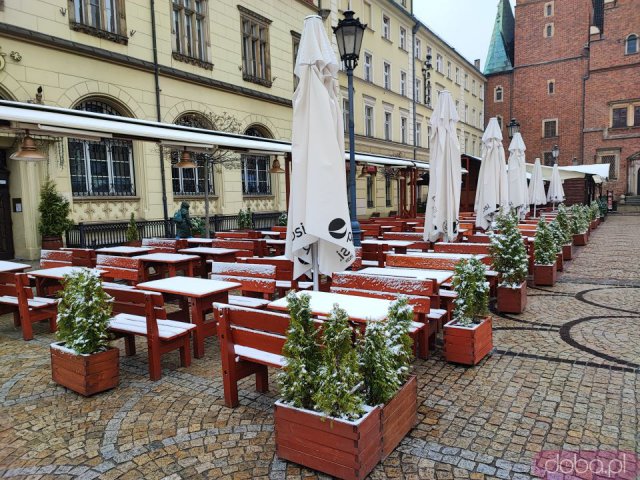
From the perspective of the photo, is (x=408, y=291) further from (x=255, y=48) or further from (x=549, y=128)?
(x=549, y=128)

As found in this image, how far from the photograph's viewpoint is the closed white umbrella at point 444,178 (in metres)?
7.86

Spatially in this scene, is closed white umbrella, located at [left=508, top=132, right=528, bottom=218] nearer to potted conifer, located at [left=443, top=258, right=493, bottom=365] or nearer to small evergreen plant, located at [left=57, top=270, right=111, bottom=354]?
potted conifer, located at [left=443, top=258, right=493, bottom=365]

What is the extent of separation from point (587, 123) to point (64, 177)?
47.0 metres

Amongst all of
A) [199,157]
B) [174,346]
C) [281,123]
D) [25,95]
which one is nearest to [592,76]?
[281,123]

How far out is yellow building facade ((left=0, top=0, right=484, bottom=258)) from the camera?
42.2 ft

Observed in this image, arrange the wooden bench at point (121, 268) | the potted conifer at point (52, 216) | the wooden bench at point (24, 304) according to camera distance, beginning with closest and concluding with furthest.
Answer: the wooden bench at point (24, 304) < the wooden bench at point (121, 268) < the potted conifer at point (52, 216)

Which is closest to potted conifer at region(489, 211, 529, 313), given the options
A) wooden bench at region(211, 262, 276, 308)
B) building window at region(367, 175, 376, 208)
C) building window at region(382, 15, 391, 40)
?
wooden bench at region(211, 262, 276, 308)

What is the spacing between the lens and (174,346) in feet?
15.6

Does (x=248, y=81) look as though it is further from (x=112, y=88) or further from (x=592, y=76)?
(x=592, y=76)

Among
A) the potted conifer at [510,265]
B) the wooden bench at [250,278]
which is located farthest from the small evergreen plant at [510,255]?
the wooden bench at [250,278]

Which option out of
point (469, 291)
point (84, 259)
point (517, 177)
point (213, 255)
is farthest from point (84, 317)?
point (517, 177)

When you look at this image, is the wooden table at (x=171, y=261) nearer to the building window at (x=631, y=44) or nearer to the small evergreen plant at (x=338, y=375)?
the small evergreen plant at (x=338, y=375)

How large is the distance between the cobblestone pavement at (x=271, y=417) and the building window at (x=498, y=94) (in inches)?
2042

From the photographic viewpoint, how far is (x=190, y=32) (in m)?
17.8
